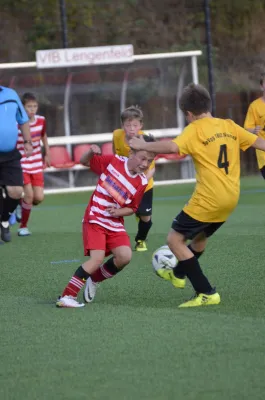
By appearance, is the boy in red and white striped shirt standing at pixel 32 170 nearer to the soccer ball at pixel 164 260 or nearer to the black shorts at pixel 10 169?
the black shorts at pixel 10 169

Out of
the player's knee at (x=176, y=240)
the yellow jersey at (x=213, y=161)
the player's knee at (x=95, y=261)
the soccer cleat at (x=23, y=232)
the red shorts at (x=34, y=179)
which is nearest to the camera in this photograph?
the yellow jersey at (x=213, y=161)

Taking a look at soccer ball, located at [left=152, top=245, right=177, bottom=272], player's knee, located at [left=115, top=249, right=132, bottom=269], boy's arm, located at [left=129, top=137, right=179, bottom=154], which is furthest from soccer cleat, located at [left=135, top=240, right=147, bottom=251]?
boy's arm, located at [left=129, top=137, right=179, bottom=154]

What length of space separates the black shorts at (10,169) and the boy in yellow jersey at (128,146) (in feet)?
4.95

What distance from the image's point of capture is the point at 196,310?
24.1ft

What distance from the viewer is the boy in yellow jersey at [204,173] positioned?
7438 millimetres

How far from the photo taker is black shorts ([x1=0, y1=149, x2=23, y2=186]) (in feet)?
39.4

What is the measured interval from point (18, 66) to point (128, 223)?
5.96 m

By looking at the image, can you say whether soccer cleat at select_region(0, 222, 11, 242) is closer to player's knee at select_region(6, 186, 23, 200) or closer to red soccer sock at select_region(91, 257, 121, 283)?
player's knee at select_region(6, 186, 23, 200)

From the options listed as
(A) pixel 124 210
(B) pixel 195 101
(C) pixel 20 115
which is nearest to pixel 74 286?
(A) pixel 124 210

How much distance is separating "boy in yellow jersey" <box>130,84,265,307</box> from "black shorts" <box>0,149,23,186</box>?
15.5 feet

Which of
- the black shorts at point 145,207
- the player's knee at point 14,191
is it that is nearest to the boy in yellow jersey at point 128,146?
the black shorts at point 145,207

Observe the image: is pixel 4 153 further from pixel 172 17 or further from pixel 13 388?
pixel 172 17

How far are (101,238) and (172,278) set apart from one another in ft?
2.13

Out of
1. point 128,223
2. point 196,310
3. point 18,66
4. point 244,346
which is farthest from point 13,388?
point 18,66
